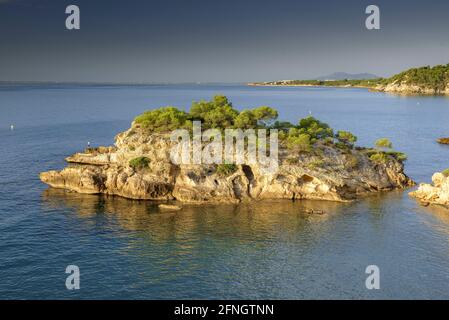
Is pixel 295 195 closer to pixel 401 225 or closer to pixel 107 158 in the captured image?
pixel 401 225

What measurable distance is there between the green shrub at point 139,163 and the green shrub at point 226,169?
41.7 feet

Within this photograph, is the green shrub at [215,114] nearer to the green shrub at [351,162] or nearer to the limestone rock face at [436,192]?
the green shrub at [351,162]

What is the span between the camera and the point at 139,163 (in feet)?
246

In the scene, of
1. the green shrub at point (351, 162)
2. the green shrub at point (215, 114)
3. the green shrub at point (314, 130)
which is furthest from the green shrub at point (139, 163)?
the green shrub at point (351, 162)

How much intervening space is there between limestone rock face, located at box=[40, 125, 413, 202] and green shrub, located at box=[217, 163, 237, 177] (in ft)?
1.26

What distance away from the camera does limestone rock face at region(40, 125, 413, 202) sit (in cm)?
7256

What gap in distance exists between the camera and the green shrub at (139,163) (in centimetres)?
7494

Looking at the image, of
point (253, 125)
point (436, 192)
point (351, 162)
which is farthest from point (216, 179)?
point (436, 192)

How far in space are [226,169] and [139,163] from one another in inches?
601

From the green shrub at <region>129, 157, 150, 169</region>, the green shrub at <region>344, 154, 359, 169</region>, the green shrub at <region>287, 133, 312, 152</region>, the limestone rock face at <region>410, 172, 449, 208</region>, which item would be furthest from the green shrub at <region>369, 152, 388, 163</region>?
the green shrub at <region>129, 157, 150, 169</region>
